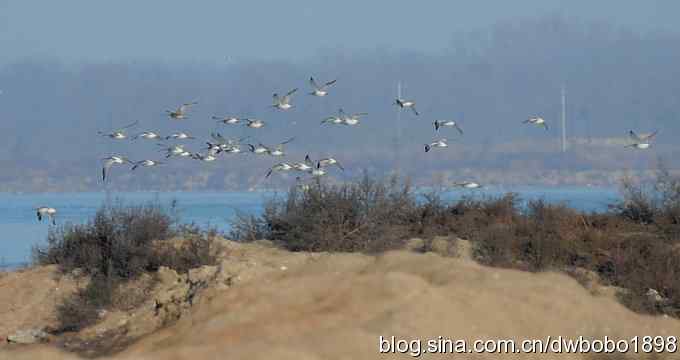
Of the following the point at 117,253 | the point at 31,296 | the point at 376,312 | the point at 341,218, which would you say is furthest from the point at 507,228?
the point at 376,312

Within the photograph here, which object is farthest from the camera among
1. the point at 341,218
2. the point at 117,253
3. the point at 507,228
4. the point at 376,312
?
the point at 507,228

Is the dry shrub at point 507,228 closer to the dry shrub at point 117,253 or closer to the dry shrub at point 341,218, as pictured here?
the dry shrub at point 341,218

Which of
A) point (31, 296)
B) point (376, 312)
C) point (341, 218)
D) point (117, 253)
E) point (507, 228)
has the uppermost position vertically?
point (376, 312)

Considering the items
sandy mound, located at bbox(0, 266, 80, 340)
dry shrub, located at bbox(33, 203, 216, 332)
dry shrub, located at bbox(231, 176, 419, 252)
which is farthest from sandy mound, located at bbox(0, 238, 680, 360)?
dry shrub, located at bbox(231, 176, 419, 252)

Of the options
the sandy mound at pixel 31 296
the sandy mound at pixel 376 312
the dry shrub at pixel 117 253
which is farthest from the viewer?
the dry shrub at pixel 117 253

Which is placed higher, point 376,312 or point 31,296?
point 376,312

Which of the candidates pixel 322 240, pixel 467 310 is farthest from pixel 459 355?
pixel 322 240

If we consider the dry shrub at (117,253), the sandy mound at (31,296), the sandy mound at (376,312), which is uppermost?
the sandy mound at (376,312)

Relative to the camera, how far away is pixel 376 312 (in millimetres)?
11883

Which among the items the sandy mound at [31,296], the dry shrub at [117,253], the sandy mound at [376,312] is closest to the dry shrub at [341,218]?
the dry shrub at [117,253]

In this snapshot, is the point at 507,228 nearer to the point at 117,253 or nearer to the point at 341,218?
the point at 341,218

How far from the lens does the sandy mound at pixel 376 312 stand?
11.1m

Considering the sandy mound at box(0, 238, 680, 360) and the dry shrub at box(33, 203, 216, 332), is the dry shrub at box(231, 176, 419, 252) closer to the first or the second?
the dry shrub at box(33, 203, 216, 332)

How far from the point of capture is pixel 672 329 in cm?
1371
